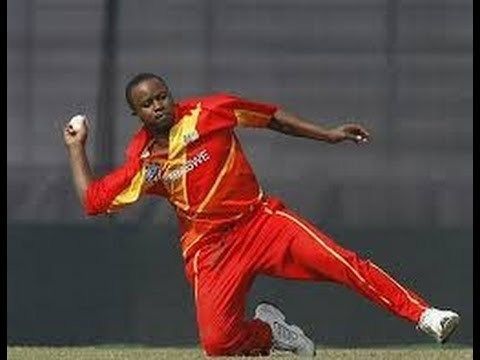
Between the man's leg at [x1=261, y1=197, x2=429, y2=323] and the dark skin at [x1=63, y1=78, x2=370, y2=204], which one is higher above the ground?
the dark skin at [x1=63, y1=78, x2=370, y2=204]

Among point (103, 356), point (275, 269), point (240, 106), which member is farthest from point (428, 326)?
point (103, 356)

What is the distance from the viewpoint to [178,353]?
8.03 meters

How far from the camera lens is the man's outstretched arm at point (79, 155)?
6145 millimetres

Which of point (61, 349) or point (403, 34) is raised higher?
point (403, 34)

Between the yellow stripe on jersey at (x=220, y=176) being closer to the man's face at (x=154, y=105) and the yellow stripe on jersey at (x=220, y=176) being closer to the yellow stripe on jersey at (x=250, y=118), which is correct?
the yellow stripe on jersey at (x=250, y=118)

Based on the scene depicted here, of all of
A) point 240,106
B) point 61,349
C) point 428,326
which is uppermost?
point 240,106

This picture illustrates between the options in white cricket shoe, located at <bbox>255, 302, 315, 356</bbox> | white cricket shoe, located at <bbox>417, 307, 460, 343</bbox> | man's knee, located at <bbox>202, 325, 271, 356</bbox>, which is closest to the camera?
white cricket shoe, located at <bbox>417, 307, 460, 343</bbox>

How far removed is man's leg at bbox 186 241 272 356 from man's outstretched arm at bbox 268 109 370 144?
1.42 ft

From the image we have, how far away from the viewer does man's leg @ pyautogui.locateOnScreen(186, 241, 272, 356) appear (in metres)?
6.23

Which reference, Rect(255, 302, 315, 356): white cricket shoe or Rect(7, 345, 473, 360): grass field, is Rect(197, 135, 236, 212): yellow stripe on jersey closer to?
Rect(255, 302, 315, 356): white cricket shoe

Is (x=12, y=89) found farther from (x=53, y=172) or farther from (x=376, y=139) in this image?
(x=376, y=139)

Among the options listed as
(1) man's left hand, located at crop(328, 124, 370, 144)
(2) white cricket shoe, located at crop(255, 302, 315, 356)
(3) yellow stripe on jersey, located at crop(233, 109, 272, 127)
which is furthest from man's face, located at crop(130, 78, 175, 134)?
(2) white cricket shoe, located at crop(255, 302, 315, 356)
